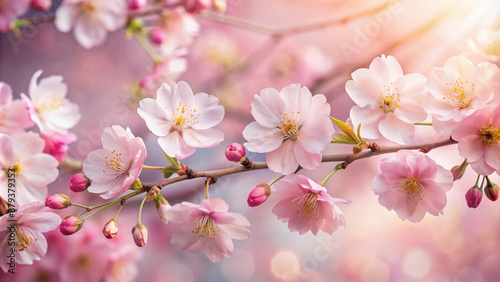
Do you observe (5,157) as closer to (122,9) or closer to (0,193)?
(0,193)

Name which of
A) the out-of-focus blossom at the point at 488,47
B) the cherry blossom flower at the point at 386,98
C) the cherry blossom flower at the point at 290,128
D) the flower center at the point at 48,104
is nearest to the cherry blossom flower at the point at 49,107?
the flower center at the point at 48,104

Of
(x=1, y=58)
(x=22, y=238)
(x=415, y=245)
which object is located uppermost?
(x=22, y=238)

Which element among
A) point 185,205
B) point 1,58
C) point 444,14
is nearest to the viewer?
point 185,205

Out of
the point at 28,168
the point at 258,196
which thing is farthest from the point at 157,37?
the point at 258,196

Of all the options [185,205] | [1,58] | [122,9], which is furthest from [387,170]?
[1,58]

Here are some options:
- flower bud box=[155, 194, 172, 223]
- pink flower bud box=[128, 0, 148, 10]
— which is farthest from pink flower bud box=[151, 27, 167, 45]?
flower bud box=[155, 194, 172, 223]

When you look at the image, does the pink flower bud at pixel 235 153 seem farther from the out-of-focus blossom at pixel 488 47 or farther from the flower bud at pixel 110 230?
the out-of-focus blossom at pixel 488 47

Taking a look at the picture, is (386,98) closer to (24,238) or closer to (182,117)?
(182,117)
